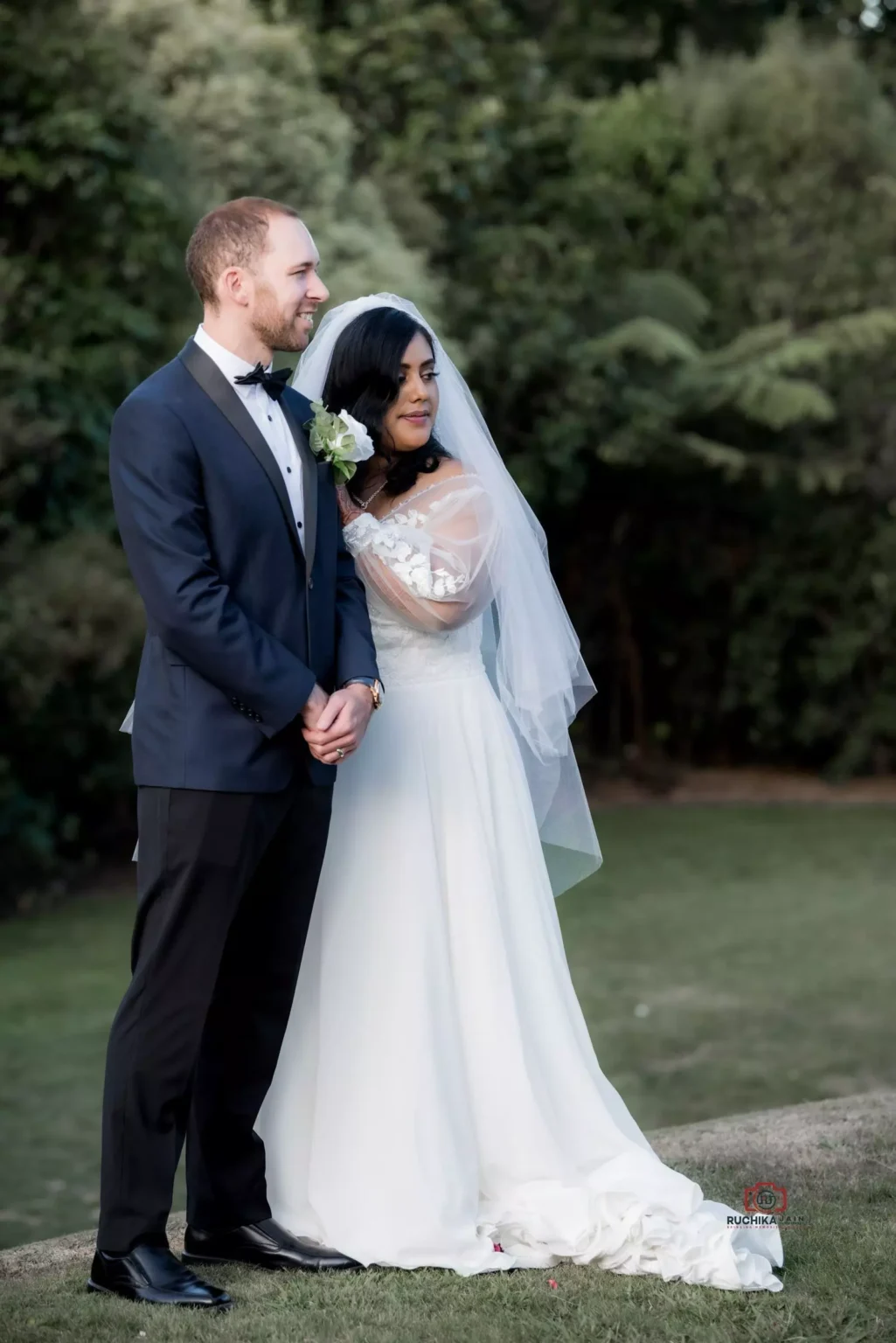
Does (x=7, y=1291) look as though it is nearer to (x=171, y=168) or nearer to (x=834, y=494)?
(x=171, y=168)

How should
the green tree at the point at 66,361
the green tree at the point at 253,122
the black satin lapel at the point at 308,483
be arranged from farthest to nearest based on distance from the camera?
the green tree at the point at 253,122 → the green tree at the point at 66,361 → the black satin lapel at the point at 308,483

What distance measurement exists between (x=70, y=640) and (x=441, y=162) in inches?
212

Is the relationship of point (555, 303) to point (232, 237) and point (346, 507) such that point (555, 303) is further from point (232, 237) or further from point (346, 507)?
point (232, 237)

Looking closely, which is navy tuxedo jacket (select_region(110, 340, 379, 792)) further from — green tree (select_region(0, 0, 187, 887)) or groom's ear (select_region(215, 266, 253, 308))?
green tree (select_region(0, 0, 187, 887))

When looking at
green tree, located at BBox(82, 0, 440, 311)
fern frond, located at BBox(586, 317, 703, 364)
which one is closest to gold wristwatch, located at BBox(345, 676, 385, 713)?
green tree, located at BBox(82, 0, 440, 311)

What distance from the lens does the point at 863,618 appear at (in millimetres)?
14422

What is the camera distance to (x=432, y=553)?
380 centimetres

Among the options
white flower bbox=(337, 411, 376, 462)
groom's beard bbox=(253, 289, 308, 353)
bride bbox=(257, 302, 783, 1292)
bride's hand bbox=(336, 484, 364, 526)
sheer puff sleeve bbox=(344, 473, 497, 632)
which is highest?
groom's beard bbox=(253, 289, 308, 353)

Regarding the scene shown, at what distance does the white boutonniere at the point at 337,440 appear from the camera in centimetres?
344

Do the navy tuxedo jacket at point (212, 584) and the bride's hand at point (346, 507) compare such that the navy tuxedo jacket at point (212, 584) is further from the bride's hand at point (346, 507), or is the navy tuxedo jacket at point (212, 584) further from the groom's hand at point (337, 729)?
the bride's hand at point (346, 507)

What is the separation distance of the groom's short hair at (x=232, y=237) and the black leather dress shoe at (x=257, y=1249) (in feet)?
6.03

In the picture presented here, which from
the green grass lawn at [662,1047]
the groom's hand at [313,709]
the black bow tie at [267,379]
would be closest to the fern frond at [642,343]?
the green grass lawn at [662,1047]

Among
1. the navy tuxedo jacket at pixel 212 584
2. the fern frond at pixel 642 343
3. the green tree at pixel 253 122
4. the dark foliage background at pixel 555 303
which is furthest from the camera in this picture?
the fern frond at pixel 642 343

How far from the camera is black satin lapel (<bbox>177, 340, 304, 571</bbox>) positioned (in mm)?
3266
